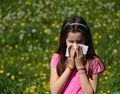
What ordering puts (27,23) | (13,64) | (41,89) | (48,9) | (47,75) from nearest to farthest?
(41,89) < (47,75) < (13,64) < (27,23) < (48,9)

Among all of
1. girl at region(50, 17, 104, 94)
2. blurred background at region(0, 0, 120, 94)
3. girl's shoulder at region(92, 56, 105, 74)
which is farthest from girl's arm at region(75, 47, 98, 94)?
blurred background at region(0, 0, 120, 94)

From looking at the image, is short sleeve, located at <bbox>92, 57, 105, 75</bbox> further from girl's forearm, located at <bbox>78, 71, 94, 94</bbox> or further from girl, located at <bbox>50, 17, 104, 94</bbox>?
girl's forearm, located at <bbox>78, 71, 94, 94</bbox>

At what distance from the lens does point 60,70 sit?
11.0ft

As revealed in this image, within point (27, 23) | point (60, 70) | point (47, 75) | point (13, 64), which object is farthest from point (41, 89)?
point (27, 23)

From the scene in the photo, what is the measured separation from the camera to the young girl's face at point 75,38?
3.22 meters

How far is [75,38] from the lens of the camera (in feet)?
10.6

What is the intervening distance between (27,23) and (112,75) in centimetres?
273

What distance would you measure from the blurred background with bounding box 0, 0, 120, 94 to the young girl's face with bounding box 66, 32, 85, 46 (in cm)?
162

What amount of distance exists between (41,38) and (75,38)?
148 inches

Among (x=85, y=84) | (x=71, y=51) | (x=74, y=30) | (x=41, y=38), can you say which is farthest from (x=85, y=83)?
(x=41, y=38)

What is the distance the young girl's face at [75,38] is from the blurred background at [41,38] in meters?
1.62

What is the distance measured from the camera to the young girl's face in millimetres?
3223

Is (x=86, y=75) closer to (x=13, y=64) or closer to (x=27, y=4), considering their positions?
(x=13, y=64)

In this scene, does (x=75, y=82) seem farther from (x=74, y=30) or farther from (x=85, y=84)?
(x=74, y=30)
